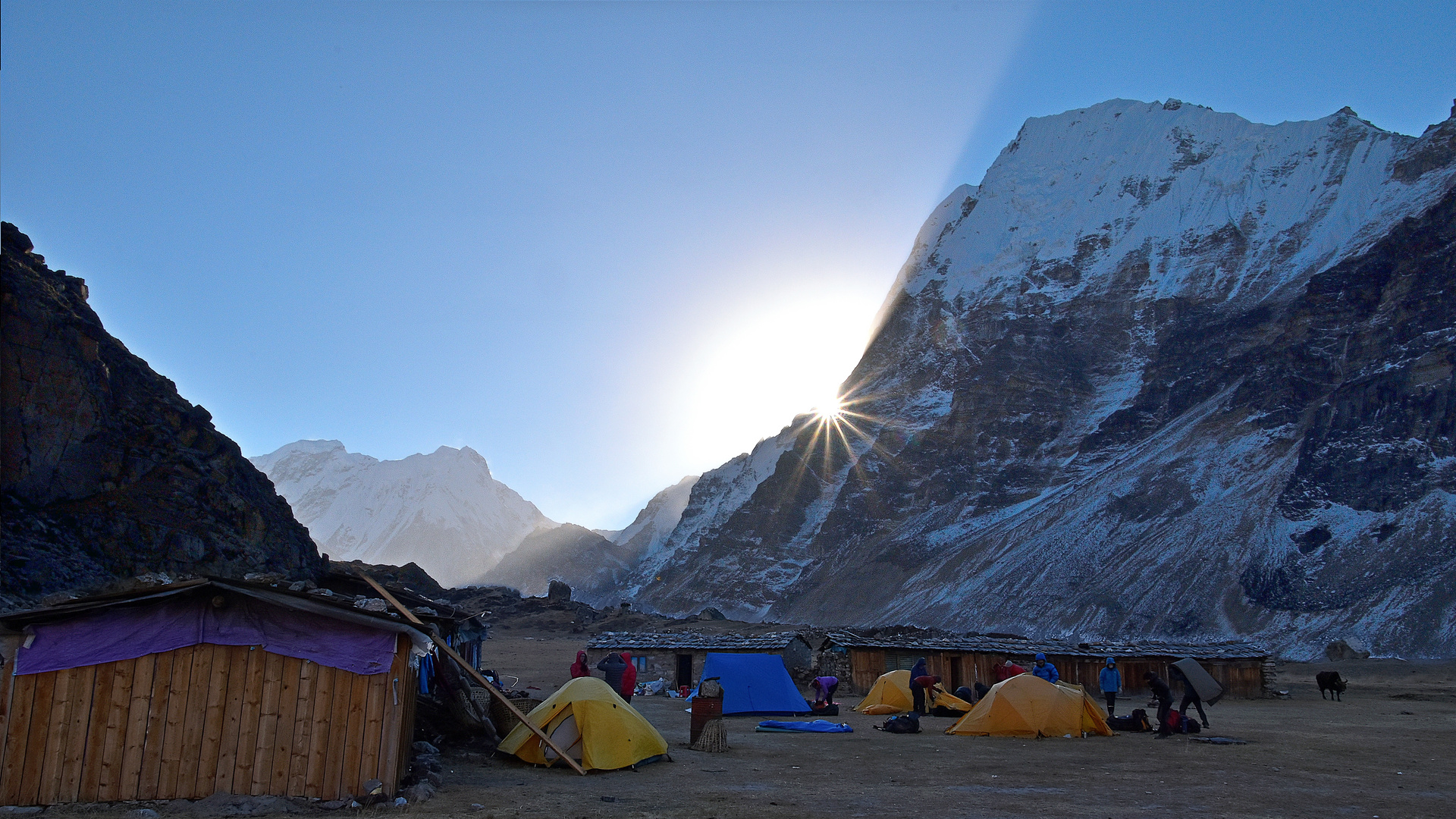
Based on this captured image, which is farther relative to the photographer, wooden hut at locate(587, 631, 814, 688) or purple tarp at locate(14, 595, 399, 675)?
wooden hut at locate(587, 631, 814, 688)

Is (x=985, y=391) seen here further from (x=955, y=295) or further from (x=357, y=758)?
(x=357, y=758)

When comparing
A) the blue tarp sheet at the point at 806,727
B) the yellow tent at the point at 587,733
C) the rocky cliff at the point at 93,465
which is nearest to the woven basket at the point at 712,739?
the yellow tent at the point at 587,733

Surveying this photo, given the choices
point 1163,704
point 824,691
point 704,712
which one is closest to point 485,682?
point 704,712

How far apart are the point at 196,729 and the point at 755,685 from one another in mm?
14770

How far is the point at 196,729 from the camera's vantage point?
Result: 9.70 m

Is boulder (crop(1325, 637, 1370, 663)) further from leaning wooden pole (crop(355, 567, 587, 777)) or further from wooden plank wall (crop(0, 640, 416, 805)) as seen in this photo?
wooden plank wall (crop(0, 640, 416, 805))

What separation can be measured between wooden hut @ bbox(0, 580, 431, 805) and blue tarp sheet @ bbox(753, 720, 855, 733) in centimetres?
998

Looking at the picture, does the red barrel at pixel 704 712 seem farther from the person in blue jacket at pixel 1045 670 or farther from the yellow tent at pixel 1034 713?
the person in blue jacket at pixel 1045 670

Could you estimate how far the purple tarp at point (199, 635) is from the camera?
9664 millimetres

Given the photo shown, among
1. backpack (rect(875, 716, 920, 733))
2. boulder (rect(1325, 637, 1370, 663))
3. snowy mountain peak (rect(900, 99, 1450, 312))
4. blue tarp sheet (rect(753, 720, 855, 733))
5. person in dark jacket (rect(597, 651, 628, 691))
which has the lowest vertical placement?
blue tarp sheet (rect(753, 720, 855, 733))

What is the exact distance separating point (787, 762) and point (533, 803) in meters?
5.06

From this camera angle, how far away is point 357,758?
32.4 feet

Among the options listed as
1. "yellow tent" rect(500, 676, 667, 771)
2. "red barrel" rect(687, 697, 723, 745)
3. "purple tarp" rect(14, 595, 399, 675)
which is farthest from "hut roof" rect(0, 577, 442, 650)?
"red barrel" rect(687, 697, 723, 745)

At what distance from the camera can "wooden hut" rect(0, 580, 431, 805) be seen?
948 cm
